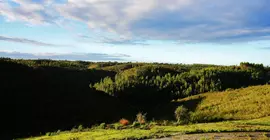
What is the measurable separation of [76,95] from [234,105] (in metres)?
44.9

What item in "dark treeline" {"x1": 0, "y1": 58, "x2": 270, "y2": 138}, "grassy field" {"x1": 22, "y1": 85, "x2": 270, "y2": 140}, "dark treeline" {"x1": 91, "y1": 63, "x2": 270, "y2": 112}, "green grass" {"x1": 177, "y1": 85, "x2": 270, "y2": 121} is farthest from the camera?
"dark treeline" {"x1": 91, "y1": 63, "x2": 270, "y2": 112}

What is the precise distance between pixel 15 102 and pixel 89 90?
25.1m

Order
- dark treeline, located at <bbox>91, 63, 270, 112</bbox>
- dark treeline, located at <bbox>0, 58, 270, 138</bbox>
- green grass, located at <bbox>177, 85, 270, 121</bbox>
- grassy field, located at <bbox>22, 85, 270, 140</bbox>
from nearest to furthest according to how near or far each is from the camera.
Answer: grassy field, located at <bbox>22, 85, 270, 140</bbox> → green grass, located at <bbox>177, 85, 270, 121</bbox> → dark treeline, located at <bbox>0, 58, 270, 138</bbox> → dark treeline, located at <bbox>91, 63, 270, 112</bbox>

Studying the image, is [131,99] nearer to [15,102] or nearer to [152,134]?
[15,102]

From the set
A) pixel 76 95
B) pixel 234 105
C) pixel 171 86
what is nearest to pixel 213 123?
pixel 234 105

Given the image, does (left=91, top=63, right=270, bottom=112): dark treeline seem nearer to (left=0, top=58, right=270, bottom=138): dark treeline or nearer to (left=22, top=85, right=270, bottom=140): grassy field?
(left=0, top=58, right=270, bottom=138): dark treeline

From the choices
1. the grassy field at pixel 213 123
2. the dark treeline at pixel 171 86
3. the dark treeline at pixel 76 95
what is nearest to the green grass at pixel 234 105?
the grassy field at pixel 213 123

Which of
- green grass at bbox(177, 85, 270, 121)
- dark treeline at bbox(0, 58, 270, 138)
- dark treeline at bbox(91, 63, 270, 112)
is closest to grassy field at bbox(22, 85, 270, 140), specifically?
green grass at bbox(177, 85, 270, 121)

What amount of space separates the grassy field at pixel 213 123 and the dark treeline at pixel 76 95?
46.7 feet

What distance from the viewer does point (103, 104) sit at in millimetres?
85250

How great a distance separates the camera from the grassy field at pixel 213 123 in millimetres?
33406

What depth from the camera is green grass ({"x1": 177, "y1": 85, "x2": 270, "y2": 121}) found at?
5033cm

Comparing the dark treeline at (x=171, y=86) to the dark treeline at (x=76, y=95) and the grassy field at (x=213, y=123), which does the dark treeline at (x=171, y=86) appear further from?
the grassy field at (x=213, y=123)

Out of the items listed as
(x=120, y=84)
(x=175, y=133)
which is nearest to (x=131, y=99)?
(x=120, y=84)
